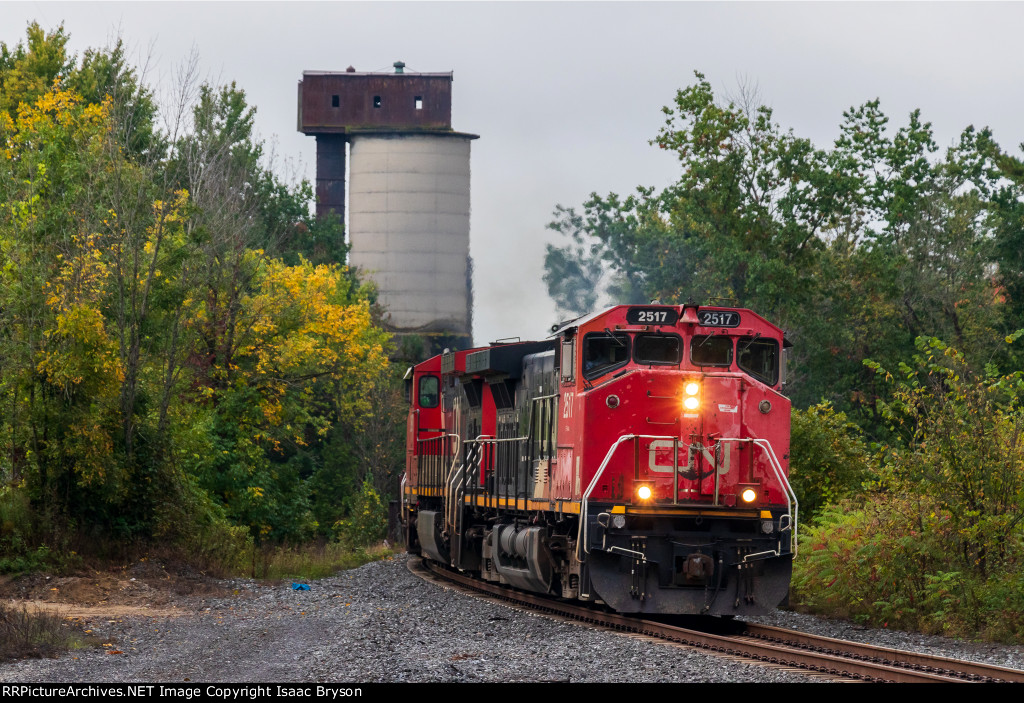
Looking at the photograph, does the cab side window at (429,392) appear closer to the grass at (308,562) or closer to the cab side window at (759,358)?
the grass at (308,562)

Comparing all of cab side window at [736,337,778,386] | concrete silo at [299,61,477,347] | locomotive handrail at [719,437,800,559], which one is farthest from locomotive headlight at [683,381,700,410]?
concrete silo at [299,61,477,347]

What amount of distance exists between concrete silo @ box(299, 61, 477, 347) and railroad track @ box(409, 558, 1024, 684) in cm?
4335

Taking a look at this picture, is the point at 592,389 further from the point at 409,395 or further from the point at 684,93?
the point at 684,93

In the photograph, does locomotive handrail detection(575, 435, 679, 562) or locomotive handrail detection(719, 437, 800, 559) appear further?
locomotive handrail detection(719, 437, 800, 559)

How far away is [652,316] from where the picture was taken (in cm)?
1502

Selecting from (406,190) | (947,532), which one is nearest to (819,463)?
(947,532)

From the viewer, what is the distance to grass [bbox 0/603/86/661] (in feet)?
39.6

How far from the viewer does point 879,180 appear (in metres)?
43.3

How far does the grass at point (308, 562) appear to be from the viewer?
25.0 metres

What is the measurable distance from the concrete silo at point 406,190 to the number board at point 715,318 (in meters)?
45.4

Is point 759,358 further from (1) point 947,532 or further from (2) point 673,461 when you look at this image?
(1) point 947,532

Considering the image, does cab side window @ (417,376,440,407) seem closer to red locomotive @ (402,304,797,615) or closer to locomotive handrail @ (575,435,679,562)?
red locomotive @ (402,304,797,615)
